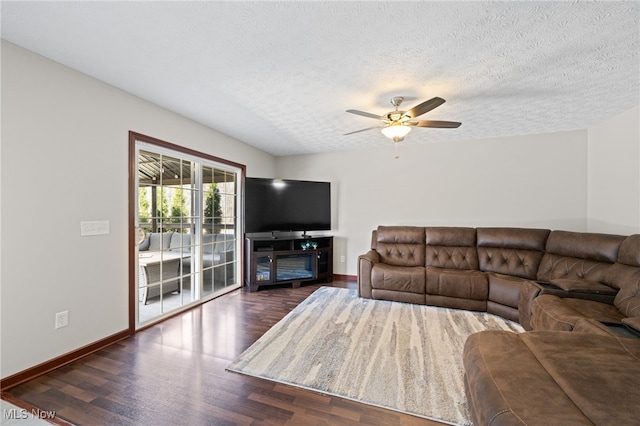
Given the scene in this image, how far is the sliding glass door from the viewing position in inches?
109

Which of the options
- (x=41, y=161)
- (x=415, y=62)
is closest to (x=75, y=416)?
(x=41, y=161)

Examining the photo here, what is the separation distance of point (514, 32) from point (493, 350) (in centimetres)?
203

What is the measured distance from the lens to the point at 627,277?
7.12 ft

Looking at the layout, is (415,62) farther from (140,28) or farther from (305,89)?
(140,28)

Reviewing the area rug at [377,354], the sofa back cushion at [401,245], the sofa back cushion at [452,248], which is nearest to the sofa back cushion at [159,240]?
the area rug at [377,354]

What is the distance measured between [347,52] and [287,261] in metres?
3.28

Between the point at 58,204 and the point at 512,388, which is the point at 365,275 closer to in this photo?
the point at 512,388

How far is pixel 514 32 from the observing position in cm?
161

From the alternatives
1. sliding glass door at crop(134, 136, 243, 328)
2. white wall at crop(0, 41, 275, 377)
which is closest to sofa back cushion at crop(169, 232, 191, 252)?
sliding glass door at crop(134, 136, 243, 328)

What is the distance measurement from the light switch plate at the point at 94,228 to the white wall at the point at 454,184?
10.7 ft

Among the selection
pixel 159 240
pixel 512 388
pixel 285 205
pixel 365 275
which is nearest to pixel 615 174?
pixel 365 275

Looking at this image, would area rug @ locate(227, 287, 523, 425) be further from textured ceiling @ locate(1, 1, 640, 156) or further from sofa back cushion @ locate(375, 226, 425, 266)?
textured ceiling @ locate(1, 1, 640, 156)

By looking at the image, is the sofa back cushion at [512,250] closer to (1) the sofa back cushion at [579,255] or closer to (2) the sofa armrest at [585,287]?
(1) the sofa back cushion at [579,255]

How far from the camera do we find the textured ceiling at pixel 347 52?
57.2 inches
